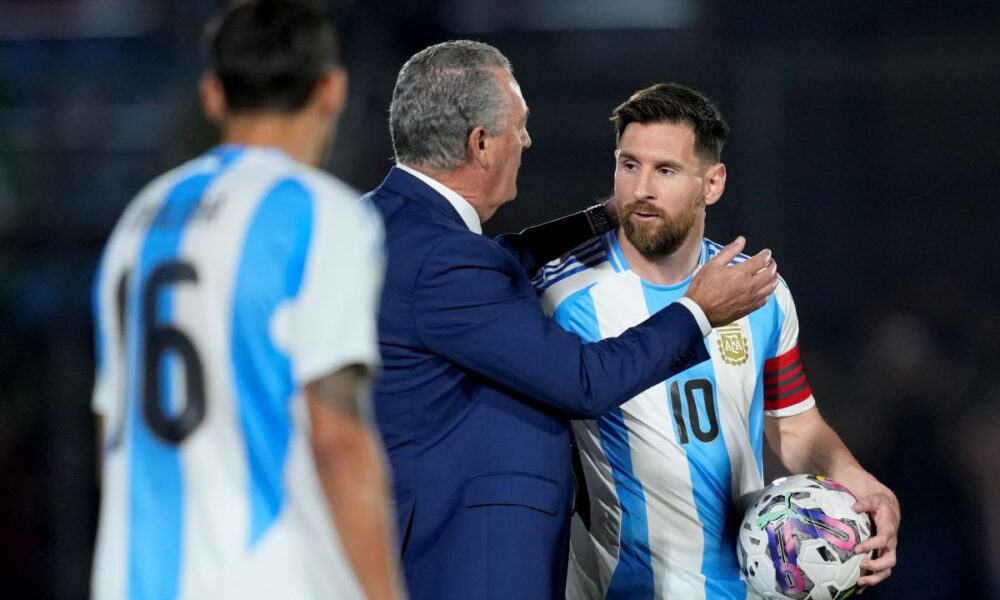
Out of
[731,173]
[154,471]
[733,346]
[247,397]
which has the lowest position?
[731,173]

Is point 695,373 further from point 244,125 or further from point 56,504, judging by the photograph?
point 56,504

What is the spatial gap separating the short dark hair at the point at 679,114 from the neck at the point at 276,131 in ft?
5.75

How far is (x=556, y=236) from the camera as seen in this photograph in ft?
12.7

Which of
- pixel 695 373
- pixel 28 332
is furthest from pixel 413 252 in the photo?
pixel 28 332

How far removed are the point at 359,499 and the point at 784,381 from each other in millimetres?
2208

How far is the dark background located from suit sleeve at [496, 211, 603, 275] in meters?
3.61

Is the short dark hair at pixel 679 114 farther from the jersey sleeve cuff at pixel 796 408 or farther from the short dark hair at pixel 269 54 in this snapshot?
the short dark hair at pixel 269 54

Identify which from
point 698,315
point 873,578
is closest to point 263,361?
point 698,315

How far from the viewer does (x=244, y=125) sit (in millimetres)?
2061

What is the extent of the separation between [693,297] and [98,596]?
1581mm

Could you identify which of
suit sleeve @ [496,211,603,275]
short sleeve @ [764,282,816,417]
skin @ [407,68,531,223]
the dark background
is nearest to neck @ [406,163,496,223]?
skin @ [407,68,531,223]

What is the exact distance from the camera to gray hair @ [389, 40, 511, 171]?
10.6 ft

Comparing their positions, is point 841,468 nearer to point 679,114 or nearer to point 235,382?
point 679,114

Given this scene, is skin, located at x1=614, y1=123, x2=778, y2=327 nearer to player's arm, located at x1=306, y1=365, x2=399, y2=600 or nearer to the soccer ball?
the soccer ball
